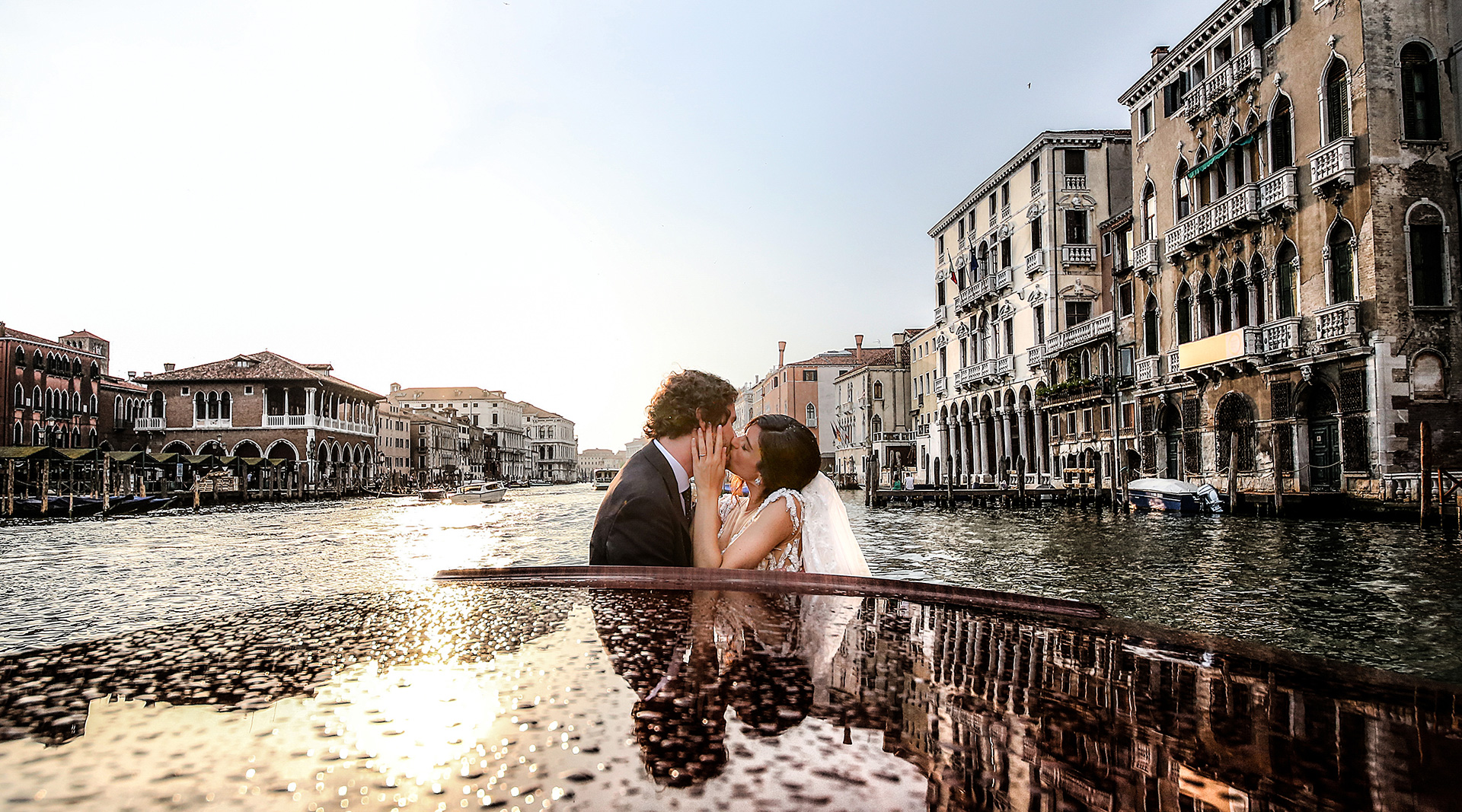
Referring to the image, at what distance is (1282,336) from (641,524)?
1911cm

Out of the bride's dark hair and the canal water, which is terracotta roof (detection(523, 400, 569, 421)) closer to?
the canal water

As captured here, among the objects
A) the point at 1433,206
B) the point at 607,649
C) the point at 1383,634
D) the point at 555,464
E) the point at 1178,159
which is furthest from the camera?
the point at 555,464

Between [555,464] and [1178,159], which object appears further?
[555,464]

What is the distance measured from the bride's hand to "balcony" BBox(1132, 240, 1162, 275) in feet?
76.9

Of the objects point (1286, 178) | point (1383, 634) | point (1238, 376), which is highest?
point (1286, 178)

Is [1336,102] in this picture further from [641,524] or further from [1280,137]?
[641,524]

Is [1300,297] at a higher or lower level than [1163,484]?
higher

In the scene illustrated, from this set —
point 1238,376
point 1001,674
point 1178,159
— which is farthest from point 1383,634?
point 1178,159

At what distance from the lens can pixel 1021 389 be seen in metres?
31.1

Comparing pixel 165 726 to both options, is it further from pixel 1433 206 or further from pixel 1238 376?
pixel 1238 376

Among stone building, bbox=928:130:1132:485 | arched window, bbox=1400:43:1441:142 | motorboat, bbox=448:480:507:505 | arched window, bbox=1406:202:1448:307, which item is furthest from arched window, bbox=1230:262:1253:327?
motorboat, bbox=448:480:507:505

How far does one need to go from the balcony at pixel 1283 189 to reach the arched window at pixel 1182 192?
10.9ft

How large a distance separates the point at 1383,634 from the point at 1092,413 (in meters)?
21.2

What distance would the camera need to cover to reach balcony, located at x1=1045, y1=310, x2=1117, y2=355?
25.4m
